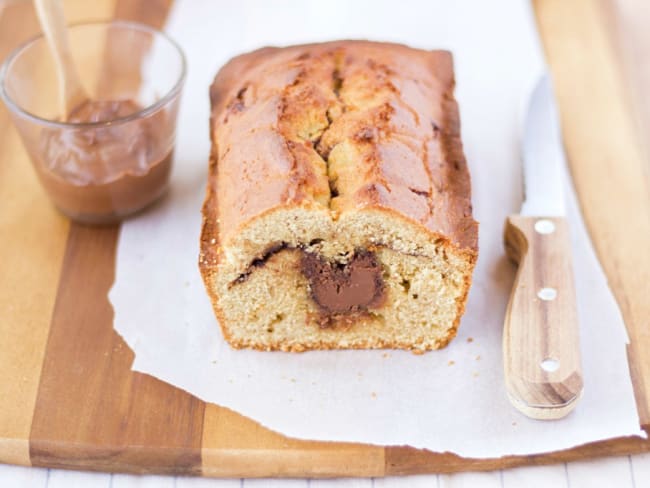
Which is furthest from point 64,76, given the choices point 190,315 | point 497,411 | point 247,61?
point 497,411

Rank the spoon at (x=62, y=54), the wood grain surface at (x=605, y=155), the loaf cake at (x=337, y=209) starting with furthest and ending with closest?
1. the spoon at (x=62, y=54)
2. the wood grain surface at (x=605, y=155)
3. the loaf cake at (x=337, y=209)

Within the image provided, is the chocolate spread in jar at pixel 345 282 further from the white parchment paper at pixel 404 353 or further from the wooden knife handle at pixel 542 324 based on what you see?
the wooden knife handle at pixel 542 324

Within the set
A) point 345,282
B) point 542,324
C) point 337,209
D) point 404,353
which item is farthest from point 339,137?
point 542,324

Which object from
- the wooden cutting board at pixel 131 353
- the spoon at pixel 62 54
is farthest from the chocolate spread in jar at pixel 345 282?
the spoon at pixel 62 54

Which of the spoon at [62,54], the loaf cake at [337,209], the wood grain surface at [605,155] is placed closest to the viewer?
the loaf cake at [337,209]

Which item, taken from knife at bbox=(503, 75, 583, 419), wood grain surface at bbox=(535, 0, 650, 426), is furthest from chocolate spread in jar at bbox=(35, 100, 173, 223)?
wood grain surface at bbox=(535, 0, 650, 426)

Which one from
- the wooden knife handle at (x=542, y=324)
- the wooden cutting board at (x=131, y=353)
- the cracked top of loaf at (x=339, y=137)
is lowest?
the wooden cutting board at (x=131, y=353)
